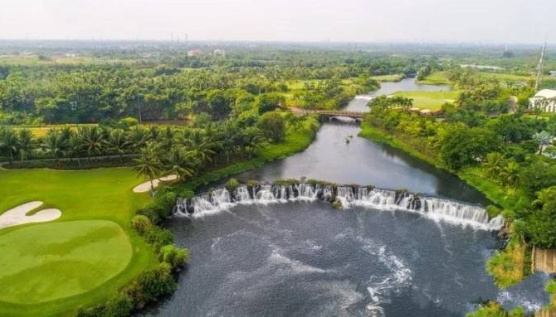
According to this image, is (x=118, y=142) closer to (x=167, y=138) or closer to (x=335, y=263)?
(x=167, y=138)

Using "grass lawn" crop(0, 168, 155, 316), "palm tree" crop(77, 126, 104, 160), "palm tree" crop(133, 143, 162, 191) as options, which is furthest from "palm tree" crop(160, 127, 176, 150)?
"palm tree" crop(77, 126, 104, 160)

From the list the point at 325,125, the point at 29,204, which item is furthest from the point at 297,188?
the point at 325,125

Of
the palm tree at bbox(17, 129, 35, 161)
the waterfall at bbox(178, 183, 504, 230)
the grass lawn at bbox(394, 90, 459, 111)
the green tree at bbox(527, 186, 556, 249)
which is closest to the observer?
the green tree at bbox(527, 186, 556, 249)

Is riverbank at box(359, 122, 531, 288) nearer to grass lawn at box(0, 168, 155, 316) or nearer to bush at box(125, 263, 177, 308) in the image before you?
bush at box(125, 263, 177, 308)

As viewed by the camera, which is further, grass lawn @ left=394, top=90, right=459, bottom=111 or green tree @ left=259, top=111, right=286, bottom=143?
grass lawn @ left=394, top=90, right=459, bottom=111

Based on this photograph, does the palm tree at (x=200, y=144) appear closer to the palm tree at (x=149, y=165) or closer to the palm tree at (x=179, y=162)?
the palm tree at (x=179, y=162)

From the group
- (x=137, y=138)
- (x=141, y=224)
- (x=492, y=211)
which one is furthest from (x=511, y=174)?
(x=137, y=138)

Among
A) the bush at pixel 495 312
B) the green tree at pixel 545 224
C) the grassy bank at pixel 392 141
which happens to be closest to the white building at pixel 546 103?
the grassy bank at pixel 392 141
